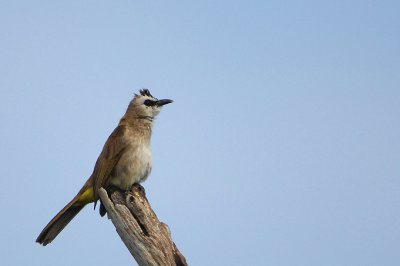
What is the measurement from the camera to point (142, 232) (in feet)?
21.9

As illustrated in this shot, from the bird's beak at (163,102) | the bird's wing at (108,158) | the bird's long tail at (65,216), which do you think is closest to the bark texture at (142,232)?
the bird's long tail at (65,216)

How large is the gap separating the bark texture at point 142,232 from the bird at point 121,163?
141 centimetres

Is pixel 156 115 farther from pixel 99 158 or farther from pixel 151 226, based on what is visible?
pixel 151 226

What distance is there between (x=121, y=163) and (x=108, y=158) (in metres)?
0.23

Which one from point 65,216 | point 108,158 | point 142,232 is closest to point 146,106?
point 108,158

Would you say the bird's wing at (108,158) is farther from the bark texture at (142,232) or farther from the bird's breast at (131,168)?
the bark texture at (142,232)

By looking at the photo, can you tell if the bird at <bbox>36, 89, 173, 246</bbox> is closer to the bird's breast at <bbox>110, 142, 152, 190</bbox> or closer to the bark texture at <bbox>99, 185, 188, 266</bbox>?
the bird's breast at <bbox>110, 142, 152, 190</bbox>

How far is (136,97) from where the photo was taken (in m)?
10.3

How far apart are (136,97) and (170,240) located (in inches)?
163

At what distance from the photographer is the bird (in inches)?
339

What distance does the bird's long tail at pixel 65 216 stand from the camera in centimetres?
826

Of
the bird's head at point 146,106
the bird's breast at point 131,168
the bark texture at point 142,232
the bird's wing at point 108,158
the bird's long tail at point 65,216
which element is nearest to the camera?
the bark texture at point 142,232

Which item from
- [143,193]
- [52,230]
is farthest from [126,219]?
[52,230]

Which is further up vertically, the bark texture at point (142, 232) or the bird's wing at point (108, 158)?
the bird's wing at point (108, 158)
